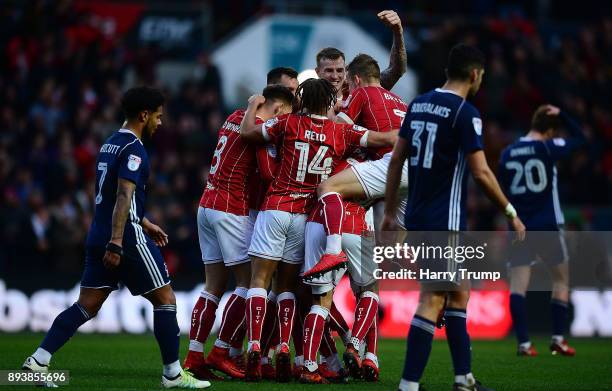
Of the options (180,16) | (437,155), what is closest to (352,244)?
(437,155)

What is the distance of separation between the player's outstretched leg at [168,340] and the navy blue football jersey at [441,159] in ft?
6.61

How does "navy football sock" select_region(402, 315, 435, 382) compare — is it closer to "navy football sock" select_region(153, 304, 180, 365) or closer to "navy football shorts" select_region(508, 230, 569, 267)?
"navy football sock" select_region(153, 304, 180, 365)

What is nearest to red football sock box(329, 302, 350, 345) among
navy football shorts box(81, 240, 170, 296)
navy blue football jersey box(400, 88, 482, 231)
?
navy football shorts box(81, 240, 170, 296)

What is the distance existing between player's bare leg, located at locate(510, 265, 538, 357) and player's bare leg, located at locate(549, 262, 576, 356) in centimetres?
27

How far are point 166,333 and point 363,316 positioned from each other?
70.1 inches

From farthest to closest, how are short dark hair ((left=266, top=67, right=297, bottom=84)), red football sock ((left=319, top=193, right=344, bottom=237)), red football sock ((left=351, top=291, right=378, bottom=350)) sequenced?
short dark hair ((left=266, top=67, right=297, bottom=84)) < red football sock ((left=351, top=291, right=378, bottom=350)) < red football sock ((left=319, top=193, right=344, bottom=237))

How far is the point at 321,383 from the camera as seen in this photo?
898 cm

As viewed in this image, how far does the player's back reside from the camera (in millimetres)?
12961

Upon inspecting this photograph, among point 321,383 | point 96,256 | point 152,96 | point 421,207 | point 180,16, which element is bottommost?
point 321,383

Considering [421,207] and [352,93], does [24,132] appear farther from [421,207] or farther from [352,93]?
[421,207]

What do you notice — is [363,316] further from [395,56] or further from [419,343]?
[395,56]

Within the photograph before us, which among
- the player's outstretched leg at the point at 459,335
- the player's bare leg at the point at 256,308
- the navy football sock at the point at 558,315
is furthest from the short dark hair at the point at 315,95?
the navy football sock at the point at 558,315

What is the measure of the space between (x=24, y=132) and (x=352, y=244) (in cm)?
1105

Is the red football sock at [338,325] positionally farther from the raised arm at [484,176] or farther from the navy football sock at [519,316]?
the navy football sock at [519,316]
